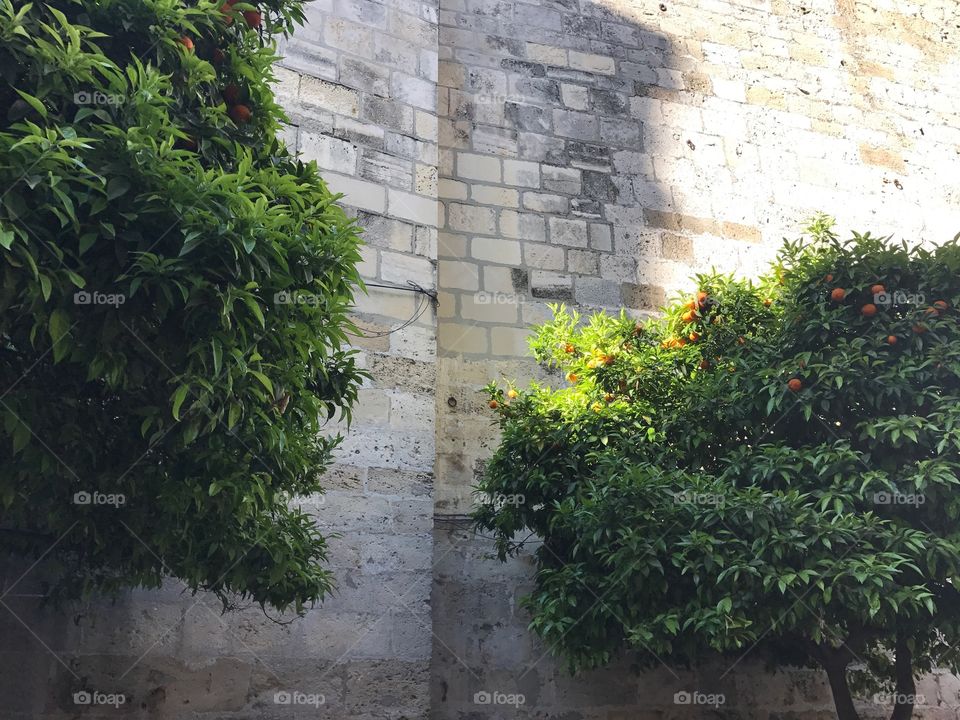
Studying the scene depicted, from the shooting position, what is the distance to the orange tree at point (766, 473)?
451cm

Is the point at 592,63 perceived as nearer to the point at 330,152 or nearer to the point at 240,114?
the point at 330,152

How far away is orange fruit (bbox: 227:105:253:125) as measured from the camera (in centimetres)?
387

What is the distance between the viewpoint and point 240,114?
3.88 m

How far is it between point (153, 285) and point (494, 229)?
14.4 feet

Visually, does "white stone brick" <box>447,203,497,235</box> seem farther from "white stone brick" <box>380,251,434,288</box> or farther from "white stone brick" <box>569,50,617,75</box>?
"white stone brick" <box>569,50,617,75</box>

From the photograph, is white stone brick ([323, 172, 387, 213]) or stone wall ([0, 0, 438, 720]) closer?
stone wall ([0, 0, 438, 720])

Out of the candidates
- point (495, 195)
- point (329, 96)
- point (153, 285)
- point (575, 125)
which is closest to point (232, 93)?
point (153, 285)

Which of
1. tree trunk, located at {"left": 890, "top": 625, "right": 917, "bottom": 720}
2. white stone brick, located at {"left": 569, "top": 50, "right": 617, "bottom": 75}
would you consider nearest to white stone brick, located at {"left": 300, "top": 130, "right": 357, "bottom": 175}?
white stone brick, located at {"left": 569, "top": 50, "right": 617, "bottom": 75}

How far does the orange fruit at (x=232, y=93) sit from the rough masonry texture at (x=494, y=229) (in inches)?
101

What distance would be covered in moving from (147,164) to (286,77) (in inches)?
141

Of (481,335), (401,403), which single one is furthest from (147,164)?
(481,335)

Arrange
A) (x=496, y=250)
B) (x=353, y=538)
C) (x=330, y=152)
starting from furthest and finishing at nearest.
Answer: (x=496, y=250)
(x=330, y=152)
(x=353, y=538)

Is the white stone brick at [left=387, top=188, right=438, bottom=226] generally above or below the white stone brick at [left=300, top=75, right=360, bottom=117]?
below

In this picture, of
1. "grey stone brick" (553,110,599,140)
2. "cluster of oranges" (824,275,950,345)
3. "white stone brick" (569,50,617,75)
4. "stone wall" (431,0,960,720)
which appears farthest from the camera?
"white stone brick" (569,50,617,75)
